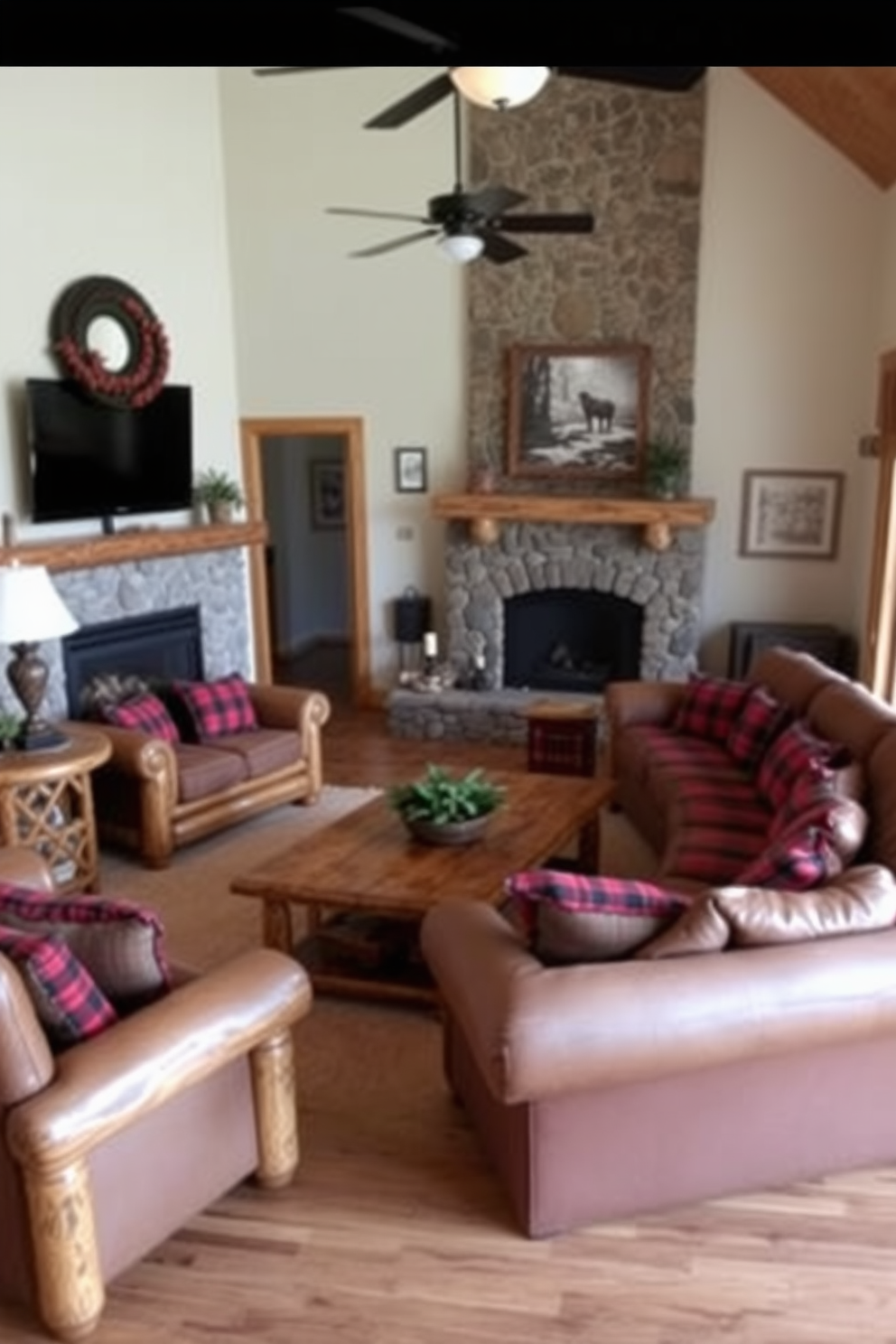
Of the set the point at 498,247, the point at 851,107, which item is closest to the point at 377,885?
the point at 498,247

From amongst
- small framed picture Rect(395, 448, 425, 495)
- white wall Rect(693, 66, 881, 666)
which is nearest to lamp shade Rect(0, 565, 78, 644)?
small framed picture Rect(395, 448, 425, 495)

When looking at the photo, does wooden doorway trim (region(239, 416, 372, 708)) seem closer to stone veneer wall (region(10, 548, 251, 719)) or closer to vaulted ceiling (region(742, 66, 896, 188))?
stone veneer wall (region(10, 548, 251, 719))

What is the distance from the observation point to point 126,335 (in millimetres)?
5902

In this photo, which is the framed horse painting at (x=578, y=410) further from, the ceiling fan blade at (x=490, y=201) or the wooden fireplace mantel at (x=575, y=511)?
the ceiling fan blade at (x=490, y=201)

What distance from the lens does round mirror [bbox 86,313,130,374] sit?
18.7 ft

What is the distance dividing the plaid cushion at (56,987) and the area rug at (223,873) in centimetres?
153

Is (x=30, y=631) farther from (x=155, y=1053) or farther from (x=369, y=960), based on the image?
(x=155, y=1053)

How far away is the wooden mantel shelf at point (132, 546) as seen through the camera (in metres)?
5.38

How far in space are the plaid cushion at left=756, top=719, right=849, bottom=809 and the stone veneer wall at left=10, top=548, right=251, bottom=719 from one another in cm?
351

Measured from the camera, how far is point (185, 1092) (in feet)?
8.32

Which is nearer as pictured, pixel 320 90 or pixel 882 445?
pixel 882 445
